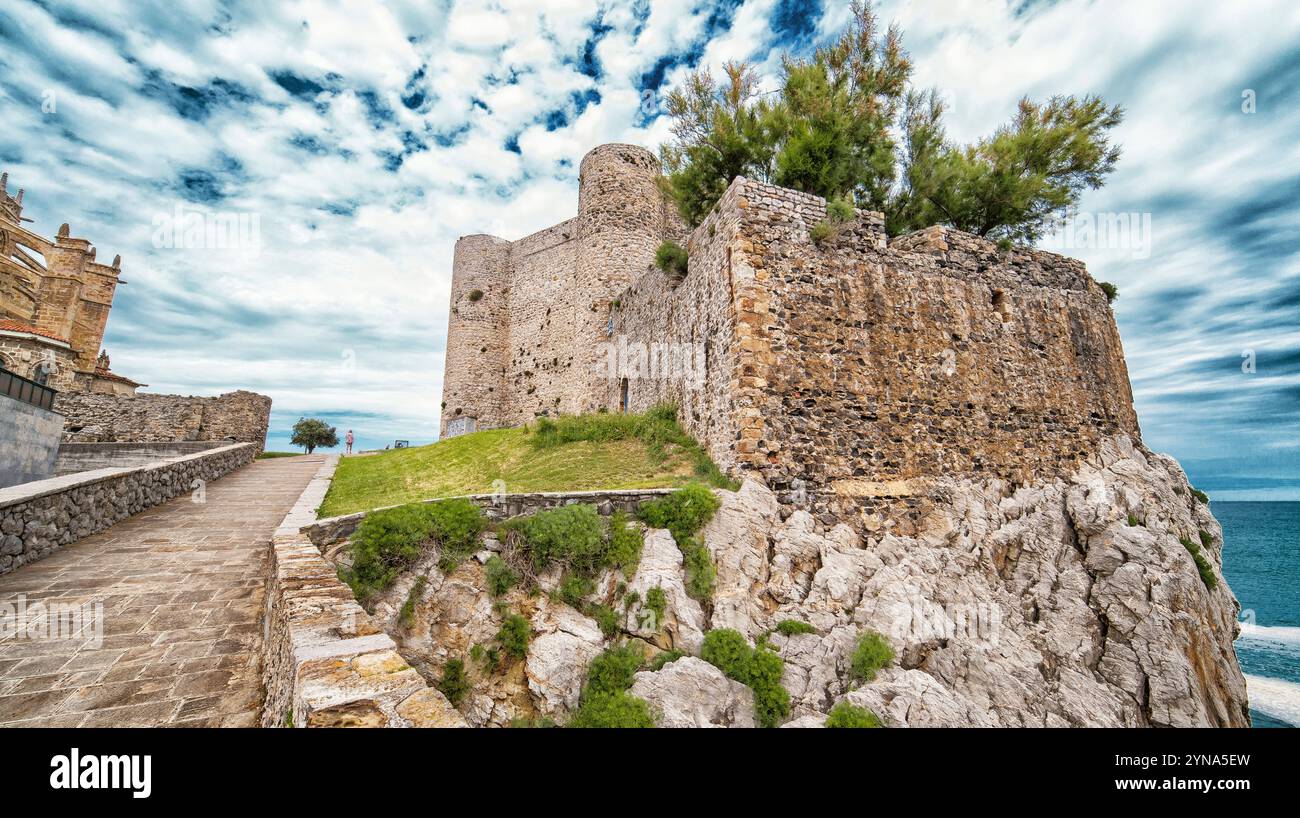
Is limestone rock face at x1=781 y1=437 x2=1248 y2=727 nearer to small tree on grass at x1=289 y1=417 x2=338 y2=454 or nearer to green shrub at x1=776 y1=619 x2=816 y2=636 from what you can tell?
green shrub at x1=776 y1=619 x2=816 y2=636

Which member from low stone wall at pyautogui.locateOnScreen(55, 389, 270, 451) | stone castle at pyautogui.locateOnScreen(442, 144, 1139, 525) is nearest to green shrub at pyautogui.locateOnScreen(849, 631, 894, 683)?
stone castle at pyautogui.locateOnScreen(442, 144, 1139, 525)

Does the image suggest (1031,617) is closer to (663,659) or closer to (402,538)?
(663,659)

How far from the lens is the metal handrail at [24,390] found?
11016 mm

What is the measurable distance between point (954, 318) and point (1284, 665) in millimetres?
30123

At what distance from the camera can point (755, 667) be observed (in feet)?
20.7

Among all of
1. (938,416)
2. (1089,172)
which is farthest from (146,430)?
(1089,172)

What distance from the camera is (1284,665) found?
74.6 feet

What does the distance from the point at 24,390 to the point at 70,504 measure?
28.1 ft

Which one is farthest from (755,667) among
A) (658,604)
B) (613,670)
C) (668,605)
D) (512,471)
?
(512,471)

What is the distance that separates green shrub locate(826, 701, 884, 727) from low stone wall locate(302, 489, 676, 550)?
368cm

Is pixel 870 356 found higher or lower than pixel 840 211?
lower

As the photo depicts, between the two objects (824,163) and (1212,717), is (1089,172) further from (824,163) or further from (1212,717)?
(1212,717)

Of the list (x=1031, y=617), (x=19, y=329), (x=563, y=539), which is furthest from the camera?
(x=19, y=329)

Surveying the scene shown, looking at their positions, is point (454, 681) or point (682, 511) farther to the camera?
point (682, 511)
